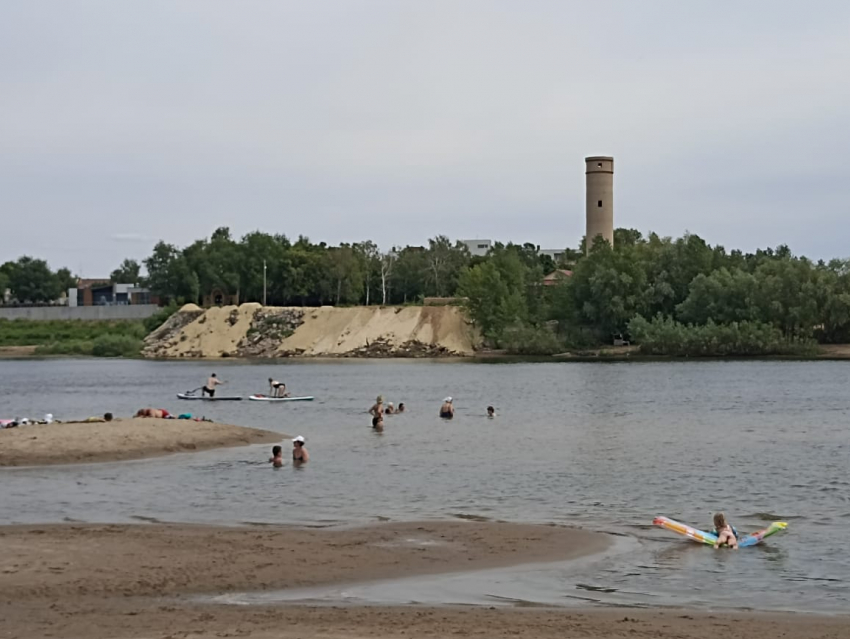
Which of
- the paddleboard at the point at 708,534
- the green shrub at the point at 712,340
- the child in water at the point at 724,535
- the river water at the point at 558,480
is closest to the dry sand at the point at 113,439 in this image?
the river water at the point at 558,480

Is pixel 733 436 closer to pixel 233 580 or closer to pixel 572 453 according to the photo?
pixel 572 453

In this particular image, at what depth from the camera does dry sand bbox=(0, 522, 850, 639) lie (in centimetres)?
1543

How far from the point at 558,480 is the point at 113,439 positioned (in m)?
14.0

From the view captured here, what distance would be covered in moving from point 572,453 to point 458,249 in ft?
424

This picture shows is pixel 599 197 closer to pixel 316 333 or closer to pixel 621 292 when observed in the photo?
pixel 621 292

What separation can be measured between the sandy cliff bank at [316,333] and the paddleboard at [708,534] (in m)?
104

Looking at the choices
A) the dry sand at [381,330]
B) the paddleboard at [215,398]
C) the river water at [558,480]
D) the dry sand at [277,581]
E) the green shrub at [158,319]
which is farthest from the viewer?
the green shrub at [158,319]

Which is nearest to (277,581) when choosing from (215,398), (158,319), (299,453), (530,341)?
(299,453)

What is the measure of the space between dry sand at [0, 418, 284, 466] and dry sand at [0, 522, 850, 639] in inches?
447

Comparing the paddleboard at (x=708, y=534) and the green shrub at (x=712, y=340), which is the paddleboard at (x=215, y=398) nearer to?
the paddleboard at (x=708, y=534)

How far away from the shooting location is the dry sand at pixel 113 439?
1355 inches

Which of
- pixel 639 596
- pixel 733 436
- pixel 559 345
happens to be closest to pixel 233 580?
pixel 639 596

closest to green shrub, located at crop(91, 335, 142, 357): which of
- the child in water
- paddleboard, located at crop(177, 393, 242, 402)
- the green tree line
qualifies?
the green tree line

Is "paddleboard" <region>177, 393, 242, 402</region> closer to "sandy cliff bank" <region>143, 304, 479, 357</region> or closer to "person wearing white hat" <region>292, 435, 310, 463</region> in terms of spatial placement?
"person wearing white hat" <region>292, 435, 310, 463</region>
